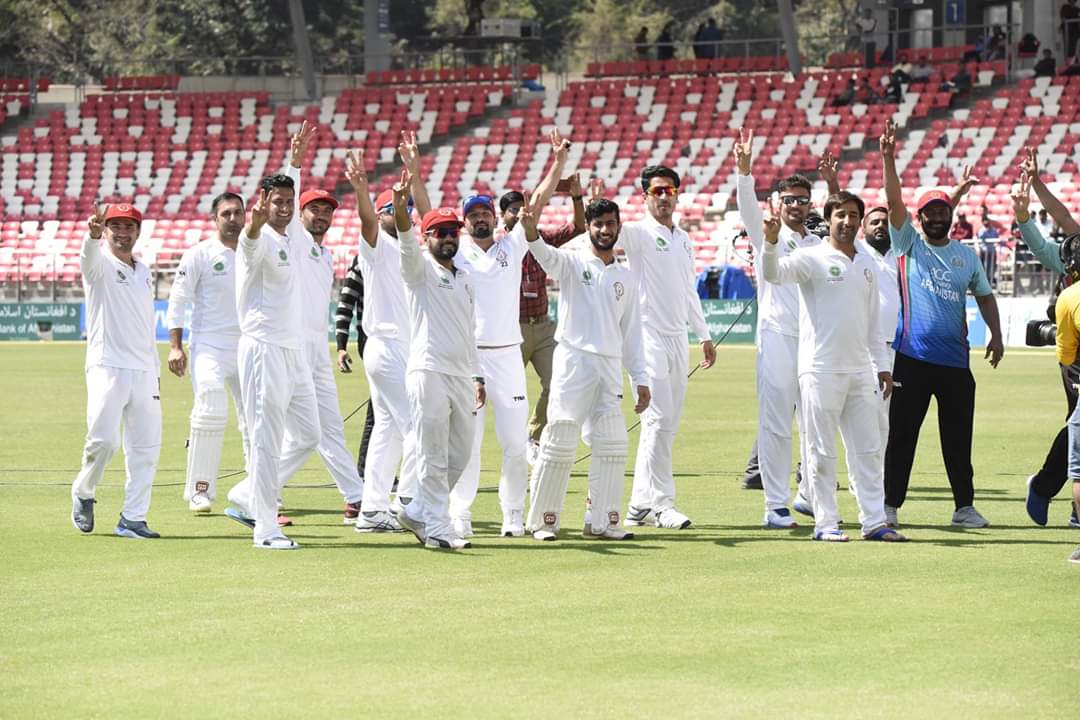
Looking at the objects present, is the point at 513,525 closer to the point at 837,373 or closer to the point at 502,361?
the point at 502,361

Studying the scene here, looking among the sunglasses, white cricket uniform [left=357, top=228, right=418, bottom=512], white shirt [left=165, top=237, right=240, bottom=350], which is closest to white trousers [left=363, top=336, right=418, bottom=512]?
white cricket uniform [left=357, top=228, right=418, bottom=512]

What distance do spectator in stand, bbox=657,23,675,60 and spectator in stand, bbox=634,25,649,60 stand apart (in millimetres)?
415

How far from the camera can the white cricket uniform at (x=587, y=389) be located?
11.0 m

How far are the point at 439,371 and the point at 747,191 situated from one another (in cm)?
250

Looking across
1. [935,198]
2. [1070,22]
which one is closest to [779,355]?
[935,198]

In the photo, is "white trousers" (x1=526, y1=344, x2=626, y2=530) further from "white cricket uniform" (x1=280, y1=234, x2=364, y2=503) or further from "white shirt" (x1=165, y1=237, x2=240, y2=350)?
"white shirt" (x1=165, y1=237, x2=240, y2=350)

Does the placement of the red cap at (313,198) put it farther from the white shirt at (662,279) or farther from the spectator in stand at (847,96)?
the spectator in stand at (847,96)

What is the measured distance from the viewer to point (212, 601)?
351 inches

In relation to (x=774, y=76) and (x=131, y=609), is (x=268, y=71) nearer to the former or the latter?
(x=774, y=76)

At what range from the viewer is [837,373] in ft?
35.6

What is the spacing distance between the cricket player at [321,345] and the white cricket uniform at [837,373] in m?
3.19

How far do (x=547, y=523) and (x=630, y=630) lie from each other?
10.4ft

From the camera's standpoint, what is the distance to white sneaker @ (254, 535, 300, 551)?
10812 millimetres

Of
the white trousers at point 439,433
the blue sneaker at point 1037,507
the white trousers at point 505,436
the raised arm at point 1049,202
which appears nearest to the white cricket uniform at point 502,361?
the white trousers at point 505,436
